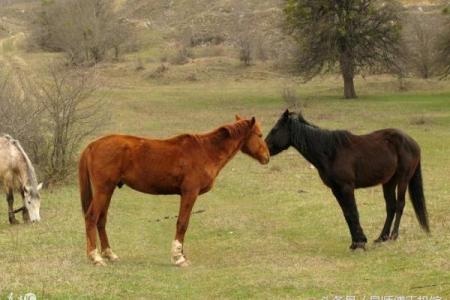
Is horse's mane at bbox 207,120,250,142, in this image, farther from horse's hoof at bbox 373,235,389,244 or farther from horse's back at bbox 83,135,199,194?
horse's hoof at bbox 373,235,389,244

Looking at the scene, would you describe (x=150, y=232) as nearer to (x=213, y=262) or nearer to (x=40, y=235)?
(x=40, y=235)

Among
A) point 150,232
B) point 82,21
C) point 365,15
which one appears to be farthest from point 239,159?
point 82,21

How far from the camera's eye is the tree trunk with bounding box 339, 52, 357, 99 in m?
43.0

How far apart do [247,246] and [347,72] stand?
109ft

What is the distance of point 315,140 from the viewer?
11.0 meters

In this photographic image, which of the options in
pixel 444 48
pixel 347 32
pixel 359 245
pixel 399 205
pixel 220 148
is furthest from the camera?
pixel 347 32

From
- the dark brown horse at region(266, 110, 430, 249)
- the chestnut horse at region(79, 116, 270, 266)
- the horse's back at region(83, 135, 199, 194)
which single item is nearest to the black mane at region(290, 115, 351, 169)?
the dark brown horse at region(266, 110, 430, 249)

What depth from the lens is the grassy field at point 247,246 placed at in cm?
812

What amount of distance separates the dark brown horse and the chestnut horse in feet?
4.18

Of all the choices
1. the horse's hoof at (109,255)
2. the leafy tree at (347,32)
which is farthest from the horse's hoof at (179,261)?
the leafy tree at (347,32)

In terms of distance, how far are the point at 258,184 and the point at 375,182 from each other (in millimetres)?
8667

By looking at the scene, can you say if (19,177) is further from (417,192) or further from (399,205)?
(417,192)

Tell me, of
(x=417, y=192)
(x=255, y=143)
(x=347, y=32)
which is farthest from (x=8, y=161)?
(x=347, y=32)

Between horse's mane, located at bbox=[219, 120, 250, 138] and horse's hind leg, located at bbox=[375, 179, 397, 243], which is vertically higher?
horse's mane, located at bbox=[219, 120, 250, 138]
